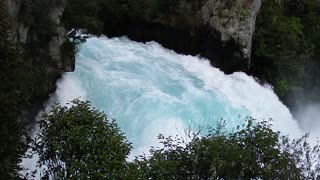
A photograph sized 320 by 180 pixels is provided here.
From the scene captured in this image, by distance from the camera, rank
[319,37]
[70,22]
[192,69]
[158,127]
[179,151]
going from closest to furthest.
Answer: [179,151] < [158,127] < [70,22] < [192,69] < [319,37]

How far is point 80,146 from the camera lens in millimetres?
9141

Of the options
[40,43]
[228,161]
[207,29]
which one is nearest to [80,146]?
[228,161]

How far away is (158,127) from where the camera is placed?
17.3m

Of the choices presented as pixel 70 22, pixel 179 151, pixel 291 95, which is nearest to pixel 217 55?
pixel 291 95

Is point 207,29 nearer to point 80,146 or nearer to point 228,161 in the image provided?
point 228,161

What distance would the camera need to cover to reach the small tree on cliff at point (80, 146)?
358 inches

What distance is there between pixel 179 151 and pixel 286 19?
62.0 feet

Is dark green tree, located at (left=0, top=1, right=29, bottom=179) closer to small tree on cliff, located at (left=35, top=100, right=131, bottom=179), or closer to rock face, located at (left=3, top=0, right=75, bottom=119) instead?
small tree on cliff, located at (left=35, top=100, right=131, bottom=179)

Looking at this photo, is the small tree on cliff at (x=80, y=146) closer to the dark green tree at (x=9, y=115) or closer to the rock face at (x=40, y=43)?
the dark green tree at (x=9, y=115)

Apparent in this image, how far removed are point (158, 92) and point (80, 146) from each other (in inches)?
428

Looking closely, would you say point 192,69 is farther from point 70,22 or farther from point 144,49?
point 70,22

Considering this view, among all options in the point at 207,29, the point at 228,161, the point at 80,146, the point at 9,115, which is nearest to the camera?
the point at 80,146

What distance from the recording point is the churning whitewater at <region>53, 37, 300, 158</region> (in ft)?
58.7

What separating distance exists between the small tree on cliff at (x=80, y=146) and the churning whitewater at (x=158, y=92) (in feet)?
21.8
